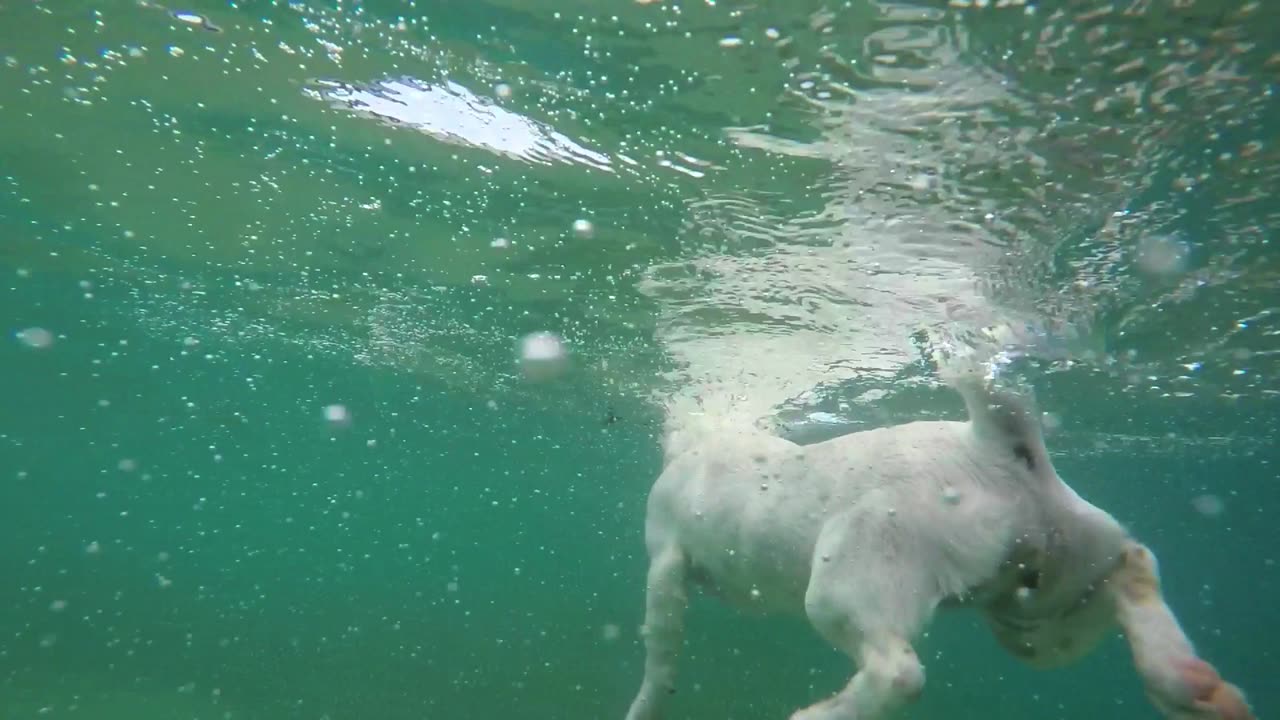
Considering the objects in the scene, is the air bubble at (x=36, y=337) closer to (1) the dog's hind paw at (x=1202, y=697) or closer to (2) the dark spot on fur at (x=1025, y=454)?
(2) the dark spot on fur at (x=1025, y=454)

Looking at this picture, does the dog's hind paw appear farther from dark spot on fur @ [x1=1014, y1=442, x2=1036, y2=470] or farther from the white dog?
dark spot on fur @ [x1=1014, y1=442, x2=1036, y2=470]

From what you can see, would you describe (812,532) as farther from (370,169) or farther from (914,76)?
(370,169)

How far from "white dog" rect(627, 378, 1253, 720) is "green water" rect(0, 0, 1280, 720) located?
52 centimetres

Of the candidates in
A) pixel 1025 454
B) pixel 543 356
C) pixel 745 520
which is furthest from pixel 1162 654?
pixel 543 356

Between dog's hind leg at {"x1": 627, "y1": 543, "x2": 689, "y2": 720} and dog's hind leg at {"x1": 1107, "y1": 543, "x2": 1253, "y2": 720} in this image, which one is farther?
dog's hind leg at {"x1": 627, "y1": 543, "x2": 689, "y2": 720}

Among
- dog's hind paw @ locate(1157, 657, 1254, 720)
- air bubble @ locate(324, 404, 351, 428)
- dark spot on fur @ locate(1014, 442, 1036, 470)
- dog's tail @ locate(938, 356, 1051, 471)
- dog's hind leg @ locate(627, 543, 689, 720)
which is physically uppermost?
dog's tail @ locate(938, 356, 1051, 471)

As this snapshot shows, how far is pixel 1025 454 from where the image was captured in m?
4.28

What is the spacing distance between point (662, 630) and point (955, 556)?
243cm

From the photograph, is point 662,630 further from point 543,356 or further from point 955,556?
point 543,356

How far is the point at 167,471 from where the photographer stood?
276ft

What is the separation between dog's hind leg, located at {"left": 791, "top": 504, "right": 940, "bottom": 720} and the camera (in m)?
3.56

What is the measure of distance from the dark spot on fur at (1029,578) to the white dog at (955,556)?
11mm

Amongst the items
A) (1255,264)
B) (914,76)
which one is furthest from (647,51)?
(1255,264)

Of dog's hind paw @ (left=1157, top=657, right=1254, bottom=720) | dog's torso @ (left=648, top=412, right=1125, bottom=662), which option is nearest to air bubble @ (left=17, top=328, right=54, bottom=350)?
dog's torso @ (left=648, top=412, right=1125, bottom=662)
